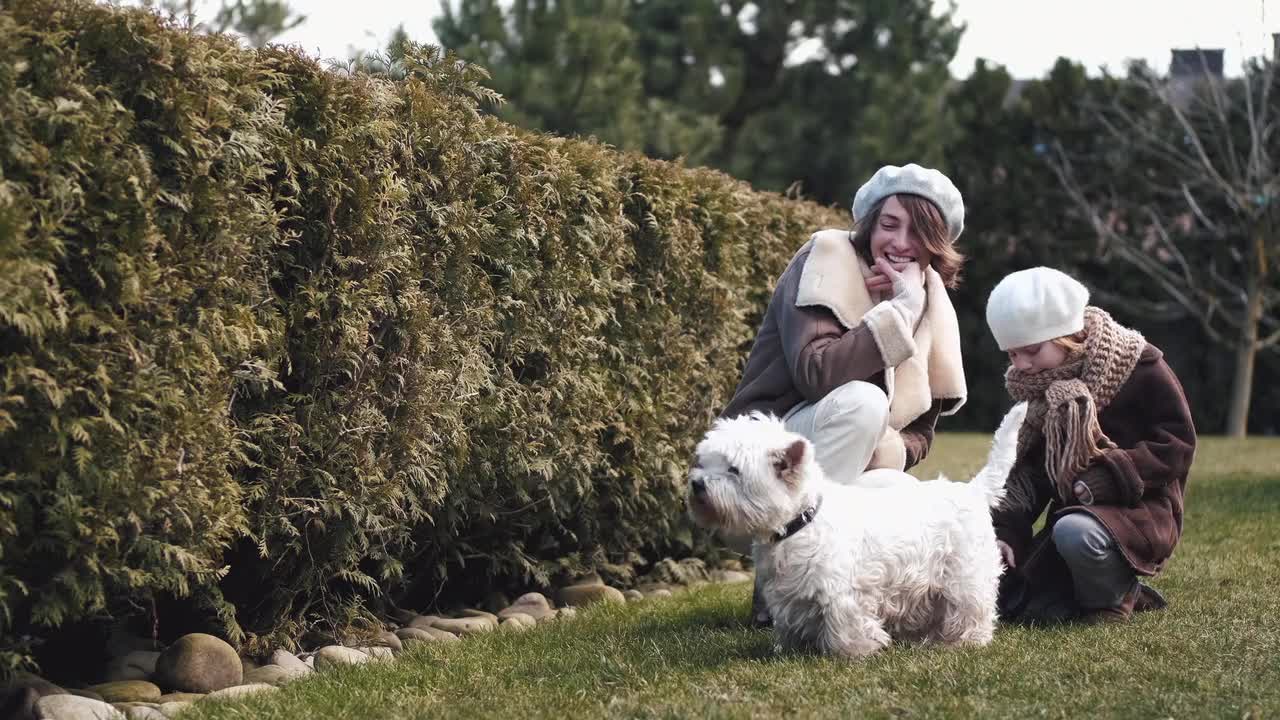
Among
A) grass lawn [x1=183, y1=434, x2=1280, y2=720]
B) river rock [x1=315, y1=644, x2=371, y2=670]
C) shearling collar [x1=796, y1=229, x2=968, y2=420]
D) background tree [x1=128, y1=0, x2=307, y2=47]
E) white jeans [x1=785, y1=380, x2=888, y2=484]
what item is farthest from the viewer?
background tree [x1=128, y1=0, x2=307, y2=47]

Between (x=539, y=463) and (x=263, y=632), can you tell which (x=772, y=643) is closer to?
(x=539, y=463)

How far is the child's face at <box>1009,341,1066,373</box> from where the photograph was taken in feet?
16.4

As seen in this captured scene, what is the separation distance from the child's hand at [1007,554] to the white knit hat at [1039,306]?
0.80m

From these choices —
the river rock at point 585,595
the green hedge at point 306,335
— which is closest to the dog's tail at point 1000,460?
the green hedge at point 306,335

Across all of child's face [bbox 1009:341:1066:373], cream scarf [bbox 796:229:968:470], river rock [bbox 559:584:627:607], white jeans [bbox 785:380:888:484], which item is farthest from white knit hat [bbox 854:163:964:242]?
river rock [bbox 559:584:627:607]

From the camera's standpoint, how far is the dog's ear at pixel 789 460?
416 centimetres

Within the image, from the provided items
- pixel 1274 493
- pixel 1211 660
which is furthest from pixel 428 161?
pixel 1274 493

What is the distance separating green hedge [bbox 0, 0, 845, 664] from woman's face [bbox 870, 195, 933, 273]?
140 cm

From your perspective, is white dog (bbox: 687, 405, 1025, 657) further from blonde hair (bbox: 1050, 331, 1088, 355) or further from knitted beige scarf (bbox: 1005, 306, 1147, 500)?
blonde hair (bbox: 1050, 331, 1088, 355)

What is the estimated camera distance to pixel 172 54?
150 inches

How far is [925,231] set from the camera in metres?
5.13

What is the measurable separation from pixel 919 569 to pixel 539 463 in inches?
73.6

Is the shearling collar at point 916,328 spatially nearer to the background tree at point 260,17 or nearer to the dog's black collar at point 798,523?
the dog's black collar at point 798,523

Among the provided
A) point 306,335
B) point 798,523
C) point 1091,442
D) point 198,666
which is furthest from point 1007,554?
point 198,666
